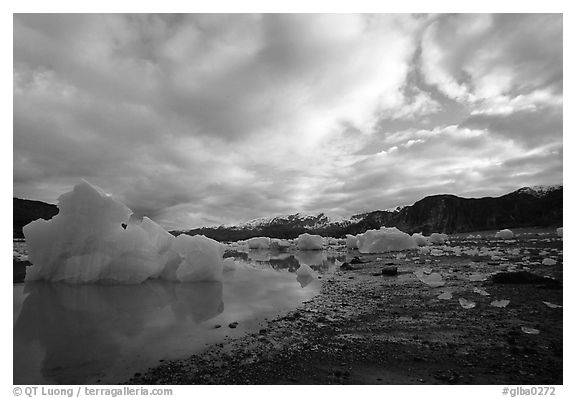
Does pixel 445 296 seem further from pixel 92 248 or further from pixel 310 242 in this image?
pixel 310 242

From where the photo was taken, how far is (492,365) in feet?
12.0

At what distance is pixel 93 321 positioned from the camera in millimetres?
6117

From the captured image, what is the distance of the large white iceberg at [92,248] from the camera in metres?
10.9

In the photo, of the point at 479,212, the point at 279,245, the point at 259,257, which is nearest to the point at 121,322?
the point at 259,257

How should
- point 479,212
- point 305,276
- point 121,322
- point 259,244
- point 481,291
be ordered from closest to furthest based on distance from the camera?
point 121,322
point 481,291
point 305,276
point 259,244
point 479,212

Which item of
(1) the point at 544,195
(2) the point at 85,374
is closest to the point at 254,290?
(2) the point at 85,374

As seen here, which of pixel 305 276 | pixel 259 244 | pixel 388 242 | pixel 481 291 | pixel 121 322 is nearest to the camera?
pixel 121 322

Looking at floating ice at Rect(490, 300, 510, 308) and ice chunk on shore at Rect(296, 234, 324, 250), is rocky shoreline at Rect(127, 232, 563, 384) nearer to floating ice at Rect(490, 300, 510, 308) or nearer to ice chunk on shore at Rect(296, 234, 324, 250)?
floating ice at Rect(490, 300, 510, 308)

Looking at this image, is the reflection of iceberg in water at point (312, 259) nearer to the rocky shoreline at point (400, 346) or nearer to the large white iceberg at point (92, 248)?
the large white iceberg at point (92, 248)

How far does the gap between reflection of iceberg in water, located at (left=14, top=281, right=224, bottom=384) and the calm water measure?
0.04ft

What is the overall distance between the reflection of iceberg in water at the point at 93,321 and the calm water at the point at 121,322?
12 mm

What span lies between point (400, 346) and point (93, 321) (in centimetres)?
572

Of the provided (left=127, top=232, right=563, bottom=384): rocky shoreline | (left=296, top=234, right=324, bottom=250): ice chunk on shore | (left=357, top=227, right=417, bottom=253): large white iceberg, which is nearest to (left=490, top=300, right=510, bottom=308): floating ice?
(left=127, top=232, right=563, bottom=384): rocky shoreline

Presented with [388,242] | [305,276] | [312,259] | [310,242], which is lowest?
[310,242]
